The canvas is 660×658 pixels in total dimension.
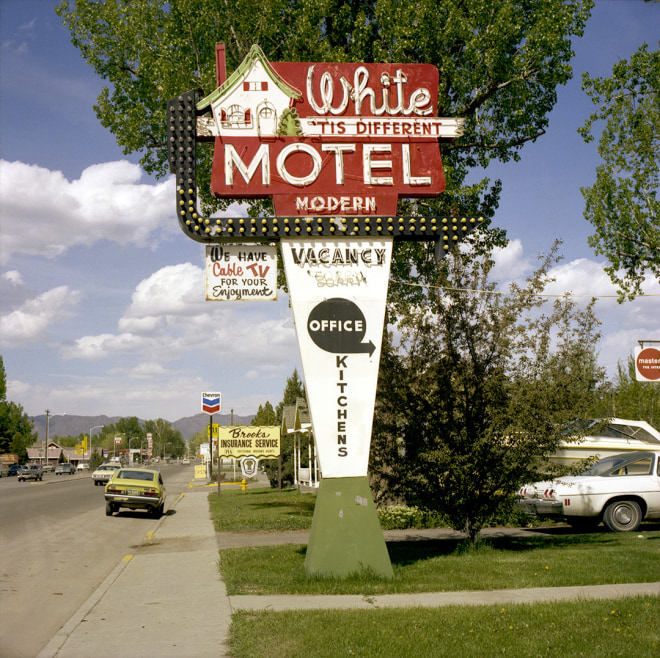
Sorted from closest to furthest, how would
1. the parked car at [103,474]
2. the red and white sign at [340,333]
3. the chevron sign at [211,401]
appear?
the red and white sign at [340,333] → the chevron sign at [211,401] → the parked car at [103,474]

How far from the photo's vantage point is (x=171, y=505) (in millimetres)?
30359

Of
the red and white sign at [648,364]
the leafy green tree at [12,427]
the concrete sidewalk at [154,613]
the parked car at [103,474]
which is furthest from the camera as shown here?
the leafy green tree at [12,427]

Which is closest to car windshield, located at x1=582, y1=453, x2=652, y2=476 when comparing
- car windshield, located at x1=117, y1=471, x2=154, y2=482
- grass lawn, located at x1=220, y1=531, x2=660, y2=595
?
grass lawn, located at x1=220, y1=531, x2=660, y2=595

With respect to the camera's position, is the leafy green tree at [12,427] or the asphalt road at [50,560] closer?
the asphalt road at [50,560]

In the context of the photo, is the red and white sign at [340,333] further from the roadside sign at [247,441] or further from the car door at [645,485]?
the roadside sign at [247,441]

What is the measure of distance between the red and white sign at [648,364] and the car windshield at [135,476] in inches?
620

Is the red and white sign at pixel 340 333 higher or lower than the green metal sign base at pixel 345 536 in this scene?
higher

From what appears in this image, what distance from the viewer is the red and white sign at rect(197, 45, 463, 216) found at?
37.5 feet

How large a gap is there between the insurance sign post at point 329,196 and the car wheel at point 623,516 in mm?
8126

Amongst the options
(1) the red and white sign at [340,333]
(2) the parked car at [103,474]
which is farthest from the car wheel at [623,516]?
(2) the parked car at [103,474]

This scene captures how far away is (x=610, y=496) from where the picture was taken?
Answer: 53.6 feet

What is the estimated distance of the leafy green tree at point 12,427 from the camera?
96700 mm

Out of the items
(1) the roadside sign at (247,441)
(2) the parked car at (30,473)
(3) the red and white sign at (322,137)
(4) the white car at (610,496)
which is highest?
(3) the red and white sign at (322,137)

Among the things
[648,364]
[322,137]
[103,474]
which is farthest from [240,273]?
[103,474]
